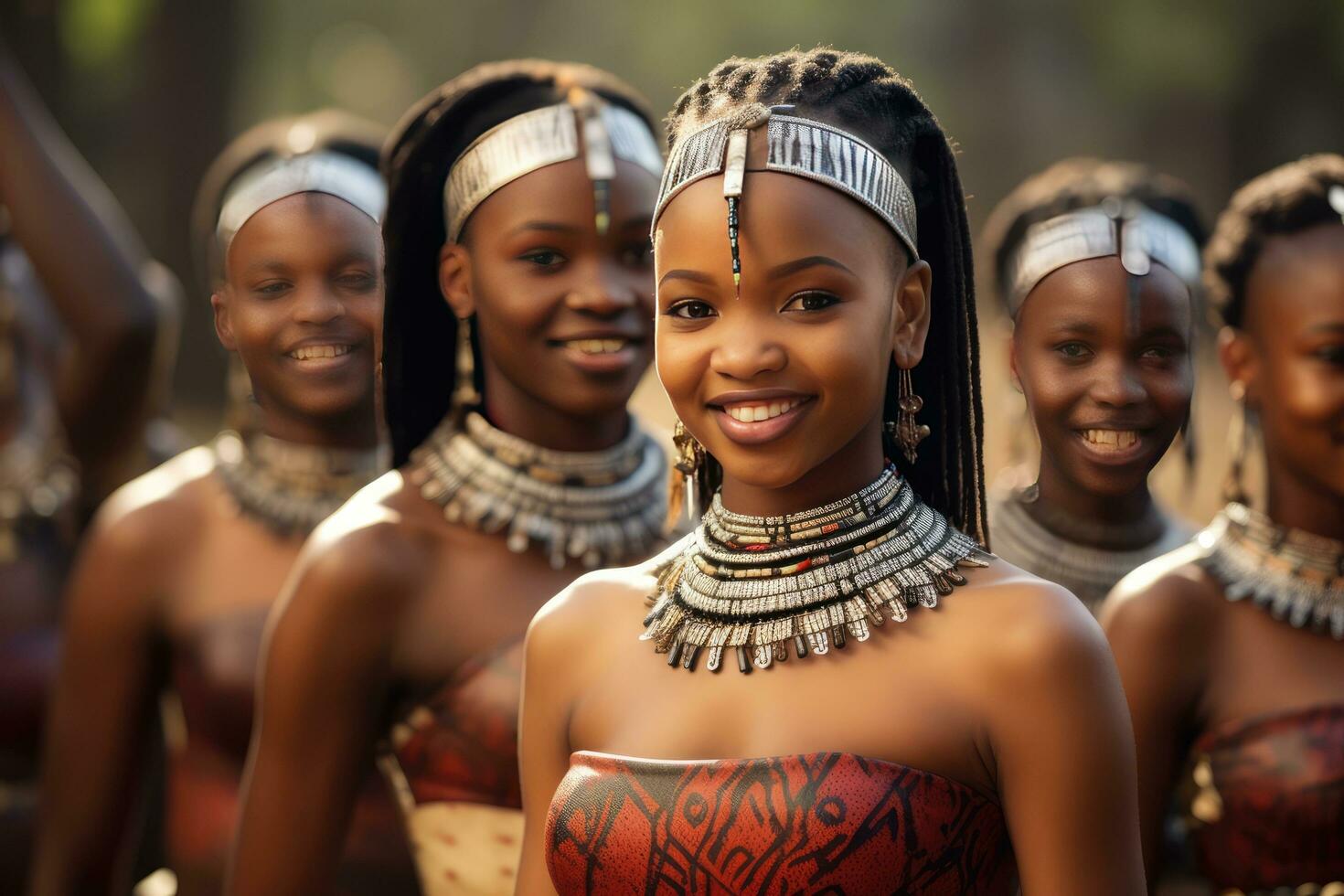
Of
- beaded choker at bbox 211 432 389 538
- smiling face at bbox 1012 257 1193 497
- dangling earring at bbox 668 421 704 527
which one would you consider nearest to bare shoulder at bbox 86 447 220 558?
beaded choker at bbox 211 432 389 538

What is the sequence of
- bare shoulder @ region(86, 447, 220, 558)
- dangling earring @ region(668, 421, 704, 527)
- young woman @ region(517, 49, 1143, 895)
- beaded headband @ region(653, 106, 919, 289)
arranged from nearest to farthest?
young woman @ region(517, 49, 1143, 895)
beaded headband @ region(653, 106, 919, 289)
dangling earring @ region(668, 421, 704, 527)
bare shoulder @ region(86, 447, 220, 558)

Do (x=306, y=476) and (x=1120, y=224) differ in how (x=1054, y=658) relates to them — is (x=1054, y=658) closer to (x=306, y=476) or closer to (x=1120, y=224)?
(x=1120, y=224)

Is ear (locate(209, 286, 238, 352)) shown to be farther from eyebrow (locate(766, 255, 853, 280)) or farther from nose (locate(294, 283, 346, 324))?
eyebrow (locate(766, 255, 853, 280))

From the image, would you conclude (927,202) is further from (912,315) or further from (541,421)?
(541,421)

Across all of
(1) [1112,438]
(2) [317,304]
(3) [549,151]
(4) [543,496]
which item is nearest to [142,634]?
(4) [543,496]

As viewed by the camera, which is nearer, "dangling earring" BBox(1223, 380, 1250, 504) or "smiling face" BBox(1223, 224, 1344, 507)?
"smiling face" BBox(1223, 224, 1344, 507)

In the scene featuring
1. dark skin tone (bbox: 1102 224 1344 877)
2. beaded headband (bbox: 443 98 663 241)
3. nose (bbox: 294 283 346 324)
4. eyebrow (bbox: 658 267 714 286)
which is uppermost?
beaded headband (bbox: 443 98 663 241)

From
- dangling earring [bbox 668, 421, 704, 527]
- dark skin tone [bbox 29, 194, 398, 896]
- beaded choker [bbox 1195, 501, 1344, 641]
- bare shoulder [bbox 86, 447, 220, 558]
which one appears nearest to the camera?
dangling earring [bbox 668, 421, 704, 527]

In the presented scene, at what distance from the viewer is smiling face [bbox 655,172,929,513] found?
226 cm

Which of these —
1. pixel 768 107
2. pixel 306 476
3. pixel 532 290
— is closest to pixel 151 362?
pixel 306 476

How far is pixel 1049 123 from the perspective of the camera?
18.3m

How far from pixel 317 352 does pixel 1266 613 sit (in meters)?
1.85

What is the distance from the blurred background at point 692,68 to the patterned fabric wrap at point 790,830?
4.54 metres

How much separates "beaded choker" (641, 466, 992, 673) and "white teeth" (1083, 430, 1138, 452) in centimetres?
26
